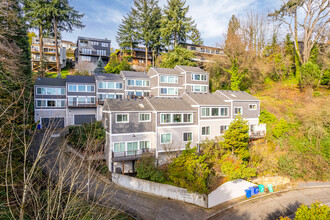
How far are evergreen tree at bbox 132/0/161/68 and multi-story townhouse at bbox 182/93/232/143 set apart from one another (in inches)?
1118

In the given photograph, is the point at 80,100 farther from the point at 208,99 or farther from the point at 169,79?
the point at 208,99

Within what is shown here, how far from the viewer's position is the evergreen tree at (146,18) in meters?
46.4

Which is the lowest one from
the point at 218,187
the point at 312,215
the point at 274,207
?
the point at 274,207

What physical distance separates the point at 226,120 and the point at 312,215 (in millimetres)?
16994

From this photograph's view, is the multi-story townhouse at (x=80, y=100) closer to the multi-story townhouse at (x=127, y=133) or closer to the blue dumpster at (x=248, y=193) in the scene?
the multi-story townhouse at (x=127, y=133)

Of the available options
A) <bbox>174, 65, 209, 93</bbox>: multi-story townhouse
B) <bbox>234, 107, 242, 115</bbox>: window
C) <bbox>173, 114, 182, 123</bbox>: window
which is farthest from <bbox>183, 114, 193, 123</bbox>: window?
<bbox>174, 65, 209, 93</bbox>: multi-story townhouse

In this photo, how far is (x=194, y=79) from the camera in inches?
1393

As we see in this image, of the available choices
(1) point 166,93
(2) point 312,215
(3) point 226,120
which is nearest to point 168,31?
(1) point 166,93

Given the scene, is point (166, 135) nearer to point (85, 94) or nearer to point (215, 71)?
point (85, 94)

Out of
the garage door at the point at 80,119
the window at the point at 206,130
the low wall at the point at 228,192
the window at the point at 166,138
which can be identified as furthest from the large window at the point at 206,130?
the garage door at the point at 80,119

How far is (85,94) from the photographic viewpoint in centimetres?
3412

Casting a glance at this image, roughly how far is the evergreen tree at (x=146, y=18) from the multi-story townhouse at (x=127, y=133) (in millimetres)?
31191

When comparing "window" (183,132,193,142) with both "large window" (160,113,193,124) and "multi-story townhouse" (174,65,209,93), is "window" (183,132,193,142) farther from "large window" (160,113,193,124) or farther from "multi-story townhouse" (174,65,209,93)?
"multi-story townhouse" (174,65,209,93)

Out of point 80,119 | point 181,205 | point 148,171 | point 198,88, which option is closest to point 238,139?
point 181,205
